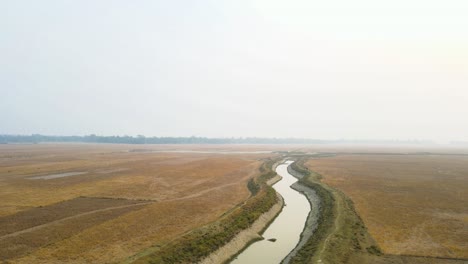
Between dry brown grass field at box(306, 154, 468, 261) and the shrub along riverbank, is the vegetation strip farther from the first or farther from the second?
dry brown grass field at box(306, 154, 468, 261)

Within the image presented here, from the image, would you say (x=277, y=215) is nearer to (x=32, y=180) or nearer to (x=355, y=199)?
(x=355, y=199)

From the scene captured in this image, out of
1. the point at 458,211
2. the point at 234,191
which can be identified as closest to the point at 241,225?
the point at 234,191

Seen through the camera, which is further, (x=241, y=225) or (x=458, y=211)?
(x=458, y=211)

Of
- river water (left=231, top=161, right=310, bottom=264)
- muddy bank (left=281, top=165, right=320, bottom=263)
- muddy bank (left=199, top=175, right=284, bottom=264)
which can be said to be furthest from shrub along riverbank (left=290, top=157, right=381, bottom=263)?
muddy bank (left=199, top=175, right=284, bottom=264)

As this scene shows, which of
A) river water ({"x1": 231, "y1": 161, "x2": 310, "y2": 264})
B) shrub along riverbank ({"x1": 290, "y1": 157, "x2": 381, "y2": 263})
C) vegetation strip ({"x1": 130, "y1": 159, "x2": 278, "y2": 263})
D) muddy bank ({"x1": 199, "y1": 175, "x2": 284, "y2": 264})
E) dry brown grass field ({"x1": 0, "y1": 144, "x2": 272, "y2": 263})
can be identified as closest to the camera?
vegetation strip ({"x1": 130, "y1": 159, "x2": 278, "y2": 263})

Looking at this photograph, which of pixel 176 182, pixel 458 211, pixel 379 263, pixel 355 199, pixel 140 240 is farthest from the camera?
pixel 176 182

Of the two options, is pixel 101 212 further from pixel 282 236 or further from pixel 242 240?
pixel 282 236

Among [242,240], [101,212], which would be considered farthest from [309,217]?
[101,212]
